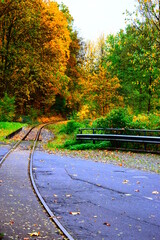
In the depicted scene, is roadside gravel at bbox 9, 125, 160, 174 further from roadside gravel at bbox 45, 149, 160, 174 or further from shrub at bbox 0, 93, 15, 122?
shrub at bbox 0, 93, 15, 122

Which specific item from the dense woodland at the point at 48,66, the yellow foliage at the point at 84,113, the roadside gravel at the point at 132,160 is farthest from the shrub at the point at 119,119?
the yellow foliage at the point at 84,113

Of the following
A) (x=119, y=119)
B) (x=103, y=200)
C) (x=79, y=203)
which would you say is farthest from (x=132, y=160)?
(x=79, y=203)

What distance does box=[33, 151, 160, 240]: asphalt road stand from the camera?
5.35 metres

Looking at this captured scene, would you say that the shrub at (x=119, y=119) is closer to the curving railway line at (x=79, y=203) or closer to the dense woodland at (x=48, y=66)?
the curving railway line at (x=79, y=203)

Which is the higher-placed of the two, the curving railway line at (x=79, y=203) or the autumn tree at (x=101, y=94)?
the autumn tree at (x=101, y=94)

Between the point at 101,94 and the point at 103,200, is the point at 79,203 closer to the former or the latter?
the point at 103,200

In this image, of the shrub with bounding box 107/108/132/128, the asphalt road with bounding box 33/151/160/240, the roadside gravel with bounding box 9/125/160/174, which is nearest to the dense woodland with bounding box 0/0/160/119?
the shrub with bounding box 107/108/132/128

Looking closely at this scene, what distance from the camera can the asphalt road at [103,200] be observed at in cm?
535

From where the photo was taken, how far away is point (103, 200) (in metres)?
7.25

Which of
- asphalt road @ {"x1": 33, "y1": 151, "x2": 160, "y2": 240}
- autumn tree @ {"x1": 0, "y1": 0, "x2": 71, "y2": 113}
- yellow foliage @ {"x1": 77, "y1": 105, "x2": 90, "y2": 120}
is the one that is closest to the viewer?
asphalt road @ {"x1": 33, "y1": 151, "x2": 160, "y2": 240}

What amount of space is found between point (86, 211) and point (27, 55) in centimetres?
3161

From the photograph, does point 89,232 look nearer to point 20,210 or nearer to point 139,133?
point 20,210

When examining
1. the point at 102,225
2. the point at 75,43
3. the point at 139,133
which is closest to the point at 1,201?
the point at 102,225

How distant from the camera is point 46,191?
8039 millimetres
